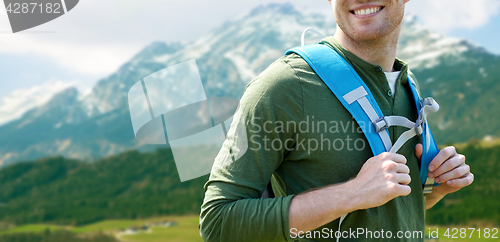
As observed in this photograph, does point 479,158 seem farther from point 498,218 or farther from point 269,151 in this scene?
point 269,151

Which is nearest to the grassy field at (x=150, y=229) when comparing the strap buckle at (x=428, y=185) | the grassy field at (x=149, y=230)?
the grassy field at (x=149, y=230)

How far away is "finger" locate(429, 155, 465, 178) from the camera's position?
6.50ft

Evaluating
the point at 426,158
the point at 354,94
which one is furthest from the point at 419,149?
the point at 354,94

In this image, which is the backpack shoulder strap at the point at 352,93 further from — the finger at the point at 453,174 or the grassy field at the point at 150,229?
the grassy field at the point at 150,229

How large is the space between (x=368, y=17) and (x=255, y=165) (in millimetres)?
960

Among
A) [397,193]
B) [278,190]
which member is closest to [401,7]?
[397,193]

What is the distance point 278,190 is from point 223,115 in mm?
539

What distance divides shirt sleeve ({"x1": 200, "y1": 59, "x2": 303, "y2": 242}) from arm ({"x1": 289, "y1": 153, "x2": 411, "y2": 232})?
0.22 ft

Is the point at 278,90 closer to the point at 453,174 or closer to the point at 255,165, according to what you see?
the point at 255,165

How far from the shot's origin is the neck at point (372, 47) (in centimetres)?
199

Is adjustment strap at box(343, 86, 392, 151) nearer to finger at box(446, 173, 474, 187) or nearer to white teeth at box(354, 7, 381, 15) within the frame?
white teeth at box(354, 7, 381, 15)

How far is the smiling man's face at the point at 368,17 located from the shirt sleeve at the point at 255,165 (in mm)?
466

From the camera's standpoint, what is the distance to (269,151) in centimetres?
165

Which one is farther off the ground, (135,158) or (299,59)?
(299,59)
